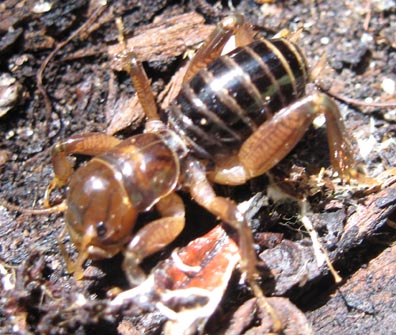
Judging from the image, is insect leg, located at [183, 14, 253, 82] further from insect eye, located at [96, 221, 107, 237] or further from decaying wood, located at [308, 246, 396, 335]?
decaying wood, located at [308, 246, 396, 335]

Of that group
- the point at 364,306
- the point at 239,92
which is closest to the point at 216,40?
the point at 239,92

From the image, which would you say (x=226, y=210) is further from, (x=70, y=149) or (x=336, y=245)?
(x=70, y=149)

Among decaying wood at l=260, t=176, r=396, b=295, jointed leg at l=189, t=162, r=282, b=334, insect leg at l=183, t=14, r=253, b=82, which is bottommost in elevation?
decaying wood at l=260, t=176, r=396, b=295

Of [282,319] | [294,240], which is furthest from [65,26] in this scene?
[282,319]

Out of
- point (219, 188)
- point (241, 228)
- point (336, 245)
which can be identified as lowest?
point (336, 245)

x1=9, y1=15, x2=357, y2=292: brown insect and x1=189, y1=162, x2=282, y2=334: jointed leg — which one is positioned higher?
x1=9, y1=15, x2=357, y2=292: brown insect

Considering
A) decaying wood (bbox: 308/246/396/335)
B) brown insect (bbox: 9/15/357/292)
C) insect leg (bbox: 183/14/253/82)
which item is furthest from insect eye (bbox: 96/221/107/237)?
decaying wood (bbox: 308/246/396/335)
